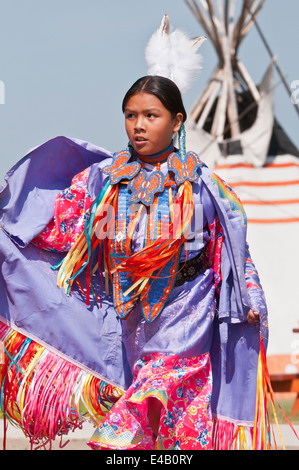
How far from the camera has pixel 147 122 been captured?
2.93 m

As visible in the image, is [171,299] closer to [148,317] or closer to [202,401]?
[148,317]

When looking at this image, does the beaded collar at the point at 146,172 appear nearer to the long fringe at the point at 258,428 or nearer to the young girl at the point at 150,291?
the young girl at the point at 150,291

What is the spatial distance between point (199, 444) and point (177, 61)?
1.35m

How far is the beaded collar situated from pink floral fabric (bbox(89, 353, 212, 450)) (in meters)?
0.55

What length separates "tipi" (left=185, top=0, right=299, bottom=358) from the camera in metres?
5.57

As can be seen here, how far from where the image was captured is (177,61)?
3.15 metres

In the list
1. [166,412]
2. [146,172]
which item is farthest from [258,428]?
[146,172]

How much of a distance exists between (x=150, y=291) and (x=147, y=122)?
0.57 m

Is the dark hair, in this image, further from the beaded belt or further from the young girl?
the beaded belt

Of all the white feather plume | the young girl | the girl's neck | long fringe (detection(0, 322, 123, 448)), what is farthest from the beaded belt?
the white feather plume

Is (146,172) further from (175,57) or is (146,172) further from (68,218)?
(175,57)
